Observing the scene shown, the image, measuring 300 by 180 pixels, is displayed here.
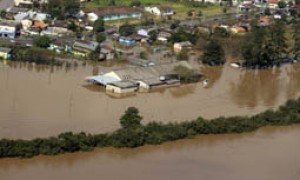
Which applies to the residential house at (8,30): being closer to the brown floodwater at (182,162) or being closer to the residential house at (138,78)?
the residential house at (138,78)

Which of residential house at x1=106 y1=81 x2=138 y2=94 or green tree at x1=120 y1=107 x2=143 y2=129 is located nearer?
green tree at x1=120 y1=107 x2=143 y2=129

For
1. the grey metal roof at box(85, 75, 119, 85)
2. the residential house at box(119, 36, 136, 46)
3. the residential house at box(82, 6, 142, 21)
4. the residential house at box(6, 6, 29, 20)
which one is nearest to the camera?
the grey metal roof at box(85, 75, 119, 85)

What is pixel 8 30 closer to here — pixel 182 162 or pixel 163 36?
pixel 163 36

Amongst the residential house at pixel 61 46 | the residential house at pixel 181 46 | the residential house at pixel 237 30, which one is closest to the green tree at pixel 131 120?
the residential house at pixel 61 46

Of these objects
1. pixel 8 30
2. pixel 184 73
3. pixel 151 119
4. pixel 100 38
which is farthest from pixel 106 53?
pixel 151 119

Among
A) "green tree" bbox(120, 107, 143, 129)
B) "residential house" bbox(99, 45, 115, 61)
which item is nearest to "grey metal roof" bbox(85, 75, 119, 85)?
"residential house" bbox(99, 45, 115, 61)

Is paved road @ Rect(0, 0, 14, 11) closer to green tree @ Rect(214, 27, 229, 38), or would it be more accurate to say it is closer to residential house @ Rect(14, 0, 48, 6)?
residential house @ Rect(14, 0, 48, 6)
